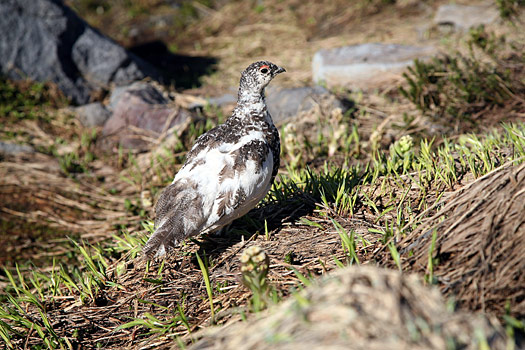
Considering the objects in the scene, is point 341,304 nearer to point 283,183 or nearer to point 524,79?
point 283,183

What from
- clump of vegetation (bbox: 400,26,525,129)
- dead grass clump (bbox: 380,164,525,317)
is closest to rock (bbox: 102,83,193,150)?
clump of vegetation (bbox: 400,26,525,129)

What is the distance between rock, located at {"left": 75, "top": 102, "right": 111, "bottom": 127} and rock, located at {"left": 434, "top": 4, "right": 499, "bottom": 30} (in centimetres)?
587

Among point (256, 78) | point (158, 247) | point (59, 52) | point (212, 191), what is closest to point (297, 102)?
point (256, 78)

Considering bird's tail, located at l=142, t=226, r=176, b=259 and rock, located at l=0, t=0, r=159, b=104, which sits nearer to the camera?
bird's tail, located at l=142, t=226, r=176, b=259

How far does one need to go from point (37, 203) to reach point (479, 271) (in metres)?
4.73

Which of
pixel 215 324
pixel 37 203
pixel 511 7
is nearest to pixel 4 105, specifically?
pixel 37 203

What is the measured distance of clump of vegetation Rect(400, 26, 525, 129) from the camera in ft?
15.9

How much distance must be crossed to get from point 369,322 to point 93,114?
6007 millimetres

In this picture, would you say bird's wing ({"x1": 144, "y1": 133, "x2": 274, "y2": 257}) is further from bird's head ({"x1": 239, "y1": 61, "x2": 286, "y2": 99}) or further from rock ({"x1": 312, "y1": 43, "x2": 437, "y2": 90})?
rock ({"x1": 312, "y1": 43, "x2": 437, "y2": 90})

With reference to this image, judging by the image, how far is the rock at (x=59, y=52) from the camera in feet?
23.3

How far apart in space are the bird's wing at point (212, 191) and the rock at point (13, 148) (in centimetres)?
383

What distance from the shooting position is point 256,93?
11.4 feet

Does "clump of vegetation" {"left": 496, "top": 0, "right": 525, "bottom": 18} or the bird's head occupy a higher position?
"clump of vegetation" {"left": 496, "top": 0, "right": 525, "bottom": 18}

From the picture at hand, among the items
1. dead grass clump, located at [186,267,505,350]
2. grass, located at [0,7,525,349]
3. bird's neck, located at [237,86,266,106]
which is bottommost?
grass, located at [0,7,525,349]
